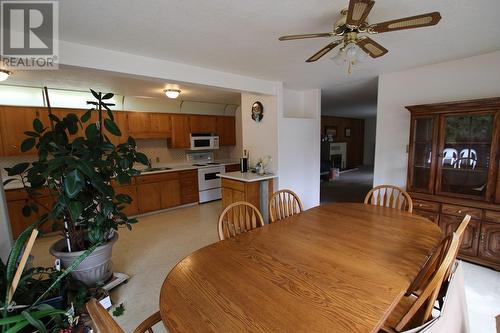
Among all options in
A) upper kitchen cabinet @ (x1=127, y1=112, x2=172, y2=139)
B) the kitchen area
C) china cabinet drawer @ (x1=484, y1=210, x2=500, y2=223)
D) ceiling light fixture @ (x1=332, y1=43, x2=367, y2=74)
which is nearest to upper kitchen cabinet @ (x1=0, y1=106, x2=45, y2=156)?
the kitchen area

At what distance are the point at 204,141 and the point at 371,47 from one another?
13.5 ft

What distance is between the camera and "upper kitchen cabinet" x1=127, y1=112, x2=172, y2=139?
4.38 meters

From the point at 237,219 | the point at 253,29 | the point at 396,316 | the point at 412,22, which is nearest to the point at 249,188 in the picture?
the point at 237,219

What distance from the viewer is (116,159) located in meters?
2.06

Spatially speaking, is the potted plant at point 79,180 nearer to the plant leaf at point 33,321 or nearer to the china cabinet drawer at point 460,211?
the plant leaf at point 33,321

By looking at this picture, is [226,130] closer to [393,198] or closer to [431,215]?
[393,198]

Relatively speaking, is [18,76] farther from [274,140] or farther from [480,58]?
[480,58]

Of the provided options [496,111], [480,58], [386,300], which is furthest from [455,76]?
[386,300]

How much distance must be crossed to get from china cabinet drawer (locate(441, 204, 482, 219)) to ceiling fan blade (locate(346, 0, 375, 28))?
2.26m

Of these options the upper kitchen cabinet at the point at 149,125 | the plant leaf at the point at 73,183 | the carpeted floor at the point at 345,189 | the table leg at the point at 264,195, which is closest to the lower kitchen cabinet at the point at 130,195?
the upper kitchen cabinet at the point at 149,125

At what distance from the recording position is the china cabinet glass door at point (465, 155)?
2.33m

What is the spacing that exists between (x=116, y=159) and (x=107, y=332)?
167cm

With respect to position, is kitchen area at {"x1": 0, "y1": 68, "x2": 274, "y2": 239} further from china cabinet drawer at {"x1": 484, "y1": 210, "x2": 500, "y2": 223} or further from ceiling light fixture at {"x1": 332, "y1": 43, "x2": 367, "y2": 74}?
china cabinet drawer at {"x1": 484, "y1": 210, "x2": 500, "y2": 223}

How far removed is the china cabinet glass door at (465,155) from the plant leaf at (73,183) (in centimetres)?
350
